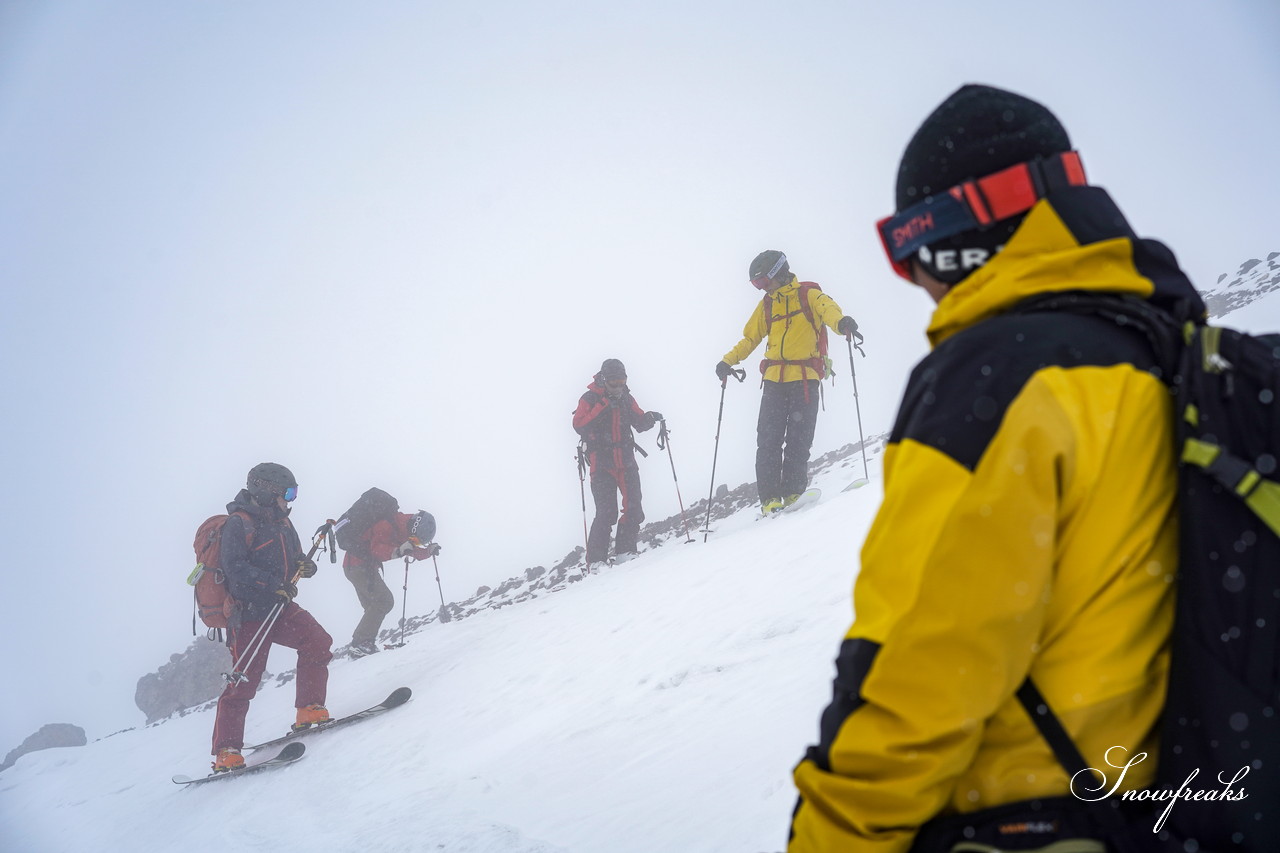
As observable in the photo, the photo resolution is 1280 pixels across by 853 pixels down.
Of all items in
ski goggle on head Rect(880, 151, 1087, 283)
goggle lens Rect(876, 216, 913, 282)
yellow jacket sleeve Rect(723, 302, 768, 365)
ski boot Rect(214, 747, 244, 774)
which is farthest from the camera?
yellow jacket sleeve Rect(723, 302, 768, 365)

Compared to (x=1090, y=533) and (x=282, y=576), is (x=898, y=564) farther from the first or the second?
(x=282, y=576)

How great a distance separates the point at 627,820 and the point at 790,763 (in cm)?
83

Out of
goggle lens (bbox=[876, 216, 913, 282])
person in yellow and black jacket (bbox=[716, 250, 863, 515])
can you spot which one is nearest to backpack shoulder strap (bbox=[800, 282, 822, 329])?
person in yellow and black jacket (bbox=[716, 250, 863, 515])

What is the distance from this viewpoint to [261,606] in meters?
7.28

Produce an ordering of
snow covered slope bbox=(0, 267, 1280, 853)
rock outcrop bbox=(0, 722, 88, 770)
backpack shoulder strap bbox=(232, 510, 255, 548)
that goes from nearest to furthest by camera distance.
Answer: snow covered slope bbox=(0, 267, 1280, 853), backpack shoulder strap bbox=(232, 510, 255, 548), rock outcrop bbox=(0, 722, 88, 770)

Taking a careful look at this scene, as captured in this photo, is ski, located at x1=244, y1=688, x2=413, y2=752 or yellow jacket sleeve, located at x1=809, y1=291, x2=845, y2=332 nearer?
ski, located at x1=244, y1=688, x2=413, y2=752

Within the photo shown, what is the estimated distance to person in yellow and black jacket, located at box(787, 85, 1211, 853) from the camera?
3.67ft

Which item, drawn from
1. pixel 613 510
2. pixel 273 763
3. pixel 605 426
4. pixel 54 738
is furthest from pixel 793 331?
pixel 54 738

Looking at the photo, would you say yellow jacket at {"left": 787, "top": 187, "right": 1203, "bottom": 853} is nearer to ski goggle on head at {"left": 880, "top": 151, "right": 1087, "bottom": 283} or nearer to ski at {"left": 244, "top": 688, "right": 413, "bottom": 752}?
ski goggle on head at {"left": 880, "top": 151, "right": 1087, "bottom": 283}

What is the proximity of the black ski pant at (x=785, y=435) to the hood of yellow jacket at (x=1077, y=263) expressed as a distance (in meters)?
7.62

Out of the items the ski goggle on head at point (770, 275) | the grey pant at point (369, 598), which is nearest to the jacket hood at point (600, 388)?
the ski goggle on head at point (770, 275)

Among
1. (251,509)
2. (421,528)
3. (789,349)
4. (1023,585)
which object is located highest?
(251,509)

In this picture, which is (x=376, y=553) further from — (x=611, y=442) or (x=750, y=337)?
(x=750, y=337)

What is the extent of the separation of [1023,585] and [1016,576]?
0.02 meters
